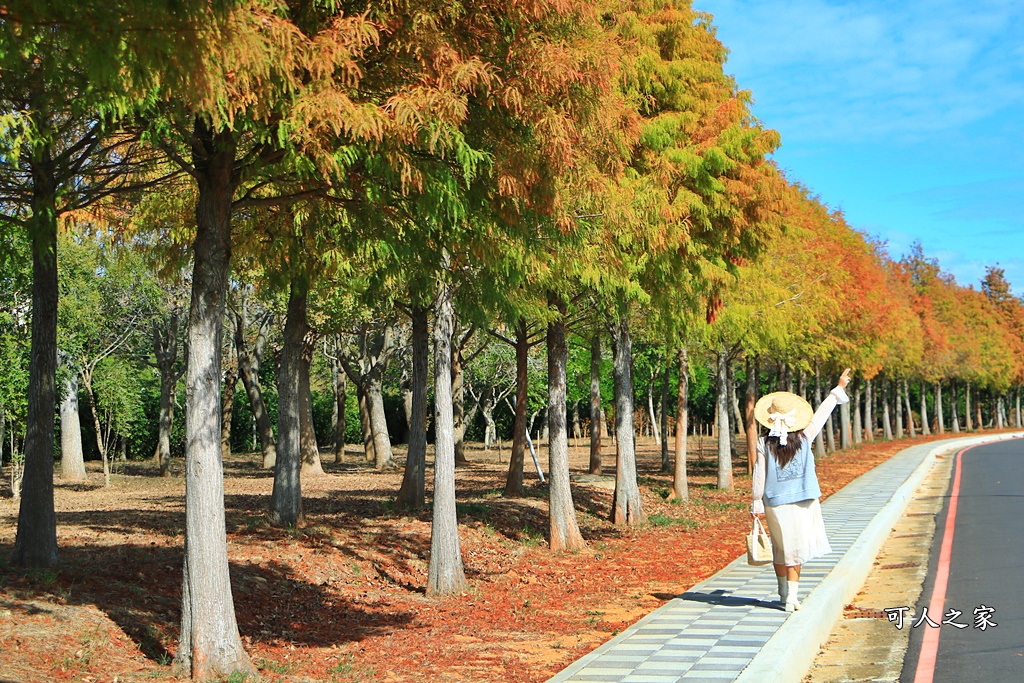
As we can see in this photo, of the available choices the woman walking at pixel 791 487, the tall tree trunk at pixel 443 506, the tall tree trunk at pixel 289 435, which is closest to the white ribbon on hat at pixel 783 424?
the woman walking at pixel 791 487

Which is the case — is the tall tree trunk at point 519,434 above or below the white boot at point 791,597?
above

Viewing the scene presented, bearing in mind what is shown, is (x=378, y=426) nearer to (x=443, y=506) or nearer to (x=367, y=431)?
(x=367, y=431)

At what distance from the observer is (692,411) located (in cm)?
6881

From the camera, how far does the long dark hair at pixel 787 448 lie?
9102 millimetres

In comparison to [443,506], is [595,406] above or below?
above

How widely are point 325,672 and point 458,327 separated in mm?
16590

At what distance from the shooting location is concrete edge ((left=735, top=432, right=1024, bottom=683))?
7.06m

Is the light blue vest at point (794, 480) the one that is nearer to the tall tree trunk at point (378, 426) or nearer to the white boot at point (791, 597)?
the white boot at point (791, 597)

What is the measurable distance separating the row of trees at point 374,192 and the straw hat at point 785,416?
9.10ft

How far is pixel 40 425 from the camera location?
10.4 metres

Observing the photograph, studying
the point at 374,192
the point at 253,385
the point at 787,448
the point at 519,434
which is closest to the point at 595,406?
the point at 519,434

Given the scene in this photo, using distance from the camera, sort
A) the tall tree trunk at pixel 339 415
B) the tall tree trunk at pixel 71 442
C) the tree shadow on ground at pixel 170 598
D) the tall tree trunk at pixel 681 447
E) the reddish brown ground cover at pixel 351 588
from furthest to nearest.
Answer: the tall tree trunk at pixel 339 415
the tall tree trunk at pixel 71 442
the tall tree trunk at pixel 681 447
the tree shadow on ground at pixel 170 598
the reddish brown ground cover at pixel 351 588

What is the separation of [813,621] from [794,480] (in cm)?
127

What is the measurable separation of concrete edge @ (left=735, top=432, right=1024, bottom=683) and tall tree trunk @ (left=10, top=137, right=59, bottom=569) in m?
7.37
